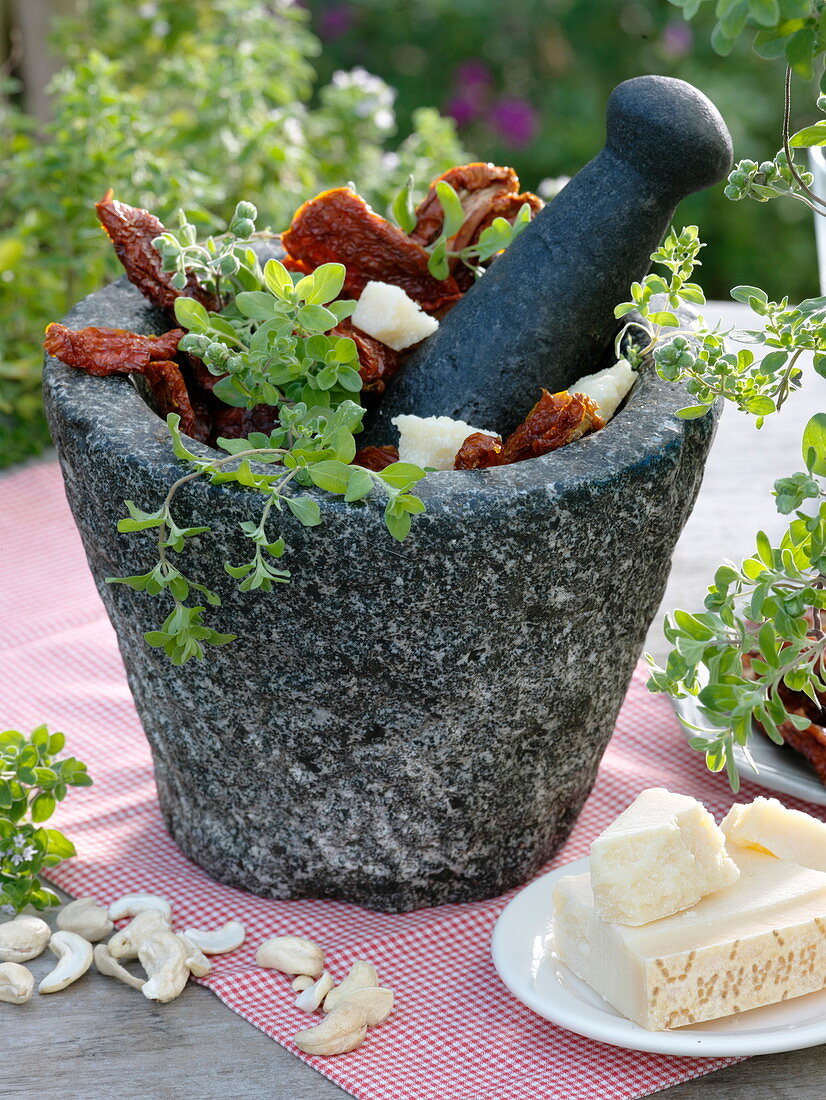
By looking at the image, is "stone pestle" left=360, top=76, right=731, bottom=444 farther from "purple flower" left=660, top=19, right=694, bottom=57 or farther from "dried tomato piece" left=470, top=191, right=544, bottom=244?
"purple flower" left=660, top=19, right=694, bottom=57

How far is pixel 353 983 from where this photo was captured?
1.25 meters

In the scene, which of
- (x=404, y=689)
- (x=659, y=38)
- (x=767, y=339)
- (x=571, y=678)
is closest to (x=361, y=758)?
(x=404, y=689)

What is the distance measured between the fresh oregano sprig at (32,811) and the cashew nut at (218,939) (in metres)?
0.15

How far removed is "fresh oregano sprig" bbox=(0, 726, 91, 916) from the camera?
1346 millimetres

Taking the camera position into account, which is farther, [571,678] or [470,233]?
[470,233]

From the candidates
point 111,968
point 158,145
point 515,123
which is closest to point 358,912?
point 111,968

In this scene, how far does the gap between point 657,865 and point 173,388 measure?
61 cm

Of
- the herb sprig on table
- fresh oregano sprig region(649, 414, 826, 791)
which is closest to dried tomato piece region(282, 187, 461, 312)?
the herb sprig on table

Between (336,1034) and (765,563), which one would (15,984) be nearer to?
(336,1034)

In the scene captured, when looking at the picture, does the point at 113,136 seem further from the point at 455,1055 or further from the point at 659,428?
the point at 455,1055

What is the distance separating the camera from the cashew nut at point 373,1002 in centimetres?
121

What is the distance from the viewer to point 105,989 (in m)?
1.28

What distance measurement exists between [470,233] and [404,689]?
0.58 metres

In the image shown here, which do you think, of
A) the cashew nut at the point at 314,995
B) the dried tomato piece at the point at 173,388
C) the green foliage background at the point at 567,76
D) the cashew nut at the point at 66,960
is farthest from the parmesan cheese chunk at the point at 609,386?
the green foliage background at the point at 567,76
